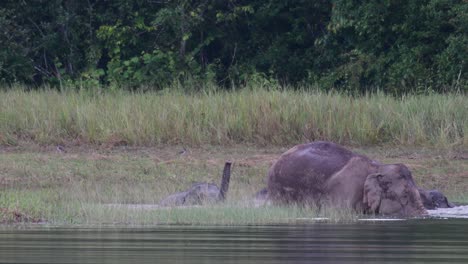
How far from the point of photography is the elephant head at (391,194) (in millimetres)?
12883

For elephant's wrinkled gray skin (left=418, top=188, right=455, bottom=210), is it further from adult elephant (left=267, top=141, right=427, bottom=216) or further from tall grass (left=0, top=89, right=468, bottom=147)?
tall grass (left=0, top=89, right=468, bottom=147)

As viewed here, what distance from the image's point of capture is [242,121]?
65.4 ft

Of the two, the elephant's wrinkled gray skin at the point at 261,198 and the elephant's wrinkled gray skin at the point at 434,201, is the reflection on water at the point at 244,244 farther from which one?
the elephant's wrinkled gray skin at the point at 261,198

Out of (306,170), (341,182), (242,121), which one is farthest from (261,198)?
(242,121)

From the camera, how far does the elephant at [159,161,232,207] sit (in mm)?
12992

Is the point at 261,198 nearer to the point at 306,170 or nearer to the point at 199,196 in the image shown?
the point at 306,170

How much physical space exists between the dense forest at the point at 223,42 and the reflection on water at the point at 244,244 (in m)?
14.8

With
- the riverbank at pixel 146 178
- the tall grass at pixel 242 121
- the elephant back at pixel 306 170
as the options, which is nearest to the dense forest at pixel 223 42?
the tall grass at pixel 242 121

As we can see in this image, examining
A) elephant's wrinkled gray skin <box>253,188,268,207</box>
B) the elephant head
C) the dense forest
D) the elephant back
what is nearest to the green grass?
elephant's wrinkled gray skin <box>253,188,268,207</box>

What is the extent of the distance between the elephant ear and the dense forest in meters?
12.6

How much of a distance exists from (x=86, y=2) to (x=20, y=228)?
18.2 meters

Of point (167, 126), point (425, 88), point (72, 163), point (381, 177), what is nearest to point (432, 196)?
point (381, 177)

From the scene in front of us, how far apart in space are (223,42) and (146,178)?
43.0 ft

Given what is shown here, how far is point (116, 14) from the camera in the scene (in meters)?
28.7
